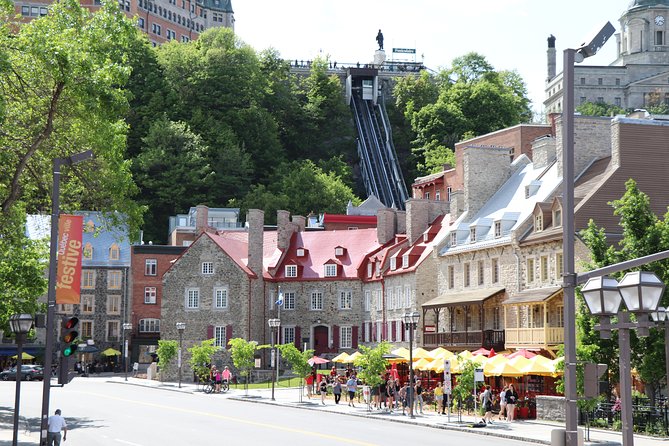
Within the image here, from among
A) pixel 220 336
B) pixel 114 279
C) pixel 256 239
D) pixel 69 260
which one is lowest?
pixel 220 336

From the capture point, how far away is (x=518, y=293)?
57.2m

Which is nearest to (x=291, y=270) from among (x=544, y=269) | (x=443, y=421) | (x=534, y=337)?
(x=544, y=269)

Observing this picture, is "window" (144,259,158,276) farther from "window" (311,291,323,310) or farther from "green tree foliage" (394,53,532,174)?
"green tree foliage" (394,53,532,174)

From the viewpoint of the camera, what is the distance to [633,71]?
179750mm

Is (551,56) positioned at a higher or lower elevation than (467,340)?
higher

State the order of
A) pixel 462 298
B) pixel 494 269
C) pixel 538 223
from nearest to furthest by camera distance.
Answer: pixel 538 223
pixel 494 269
pixel 462 298

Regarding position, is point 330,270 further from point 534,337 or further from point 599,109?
point 599,109

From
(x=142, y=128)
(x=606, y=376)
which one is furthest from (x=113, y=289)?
(x=606, y=376)

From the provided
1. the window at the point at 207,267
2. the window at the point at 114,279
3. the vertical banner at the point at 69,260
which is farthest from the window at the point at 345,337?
the vertical banner at the point at 69,260

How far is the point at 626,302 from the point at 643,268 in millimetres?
24864

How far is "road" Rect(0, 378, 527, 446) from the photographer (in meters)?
34.0

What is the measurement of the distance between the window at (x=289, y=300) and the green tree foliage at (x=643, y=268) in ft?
140

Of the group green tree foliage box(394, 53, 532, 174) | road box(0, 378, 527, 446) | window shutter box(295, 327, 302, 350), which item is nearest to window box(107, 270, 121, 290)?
window shutter box(295, 327, 302, 350)

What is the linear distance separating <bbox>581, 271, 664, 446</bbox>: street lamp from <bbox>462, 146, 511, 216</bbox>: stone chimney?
5114cm
